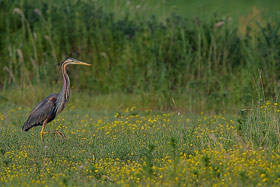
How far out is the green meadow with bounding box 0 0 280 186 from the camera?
8391mm

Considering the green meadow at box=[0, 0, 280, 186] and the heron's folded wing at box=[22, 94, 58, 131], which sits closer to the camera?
the green meadow at box=[0, 0, 280, 186]

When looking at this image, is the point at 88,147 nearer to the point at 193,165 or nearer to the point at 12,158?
the point at 12,158

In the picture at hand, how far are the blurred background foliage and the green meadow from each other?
29mm

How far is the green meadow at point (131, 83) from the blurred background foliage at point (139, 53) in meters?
0.03

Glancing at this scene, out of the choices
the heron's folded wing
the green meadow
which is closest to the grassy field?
the green meadow

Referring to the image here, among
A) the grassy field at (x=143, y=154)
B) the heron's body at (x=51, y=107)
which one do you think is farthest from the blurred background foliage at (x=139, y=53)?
the heron's body at (x=51, y=107)

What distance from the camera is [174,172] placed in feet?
22.6

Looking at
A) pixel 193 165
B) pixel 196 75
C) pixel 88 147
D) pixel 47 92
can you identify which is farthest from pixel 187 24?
pixel 193 165

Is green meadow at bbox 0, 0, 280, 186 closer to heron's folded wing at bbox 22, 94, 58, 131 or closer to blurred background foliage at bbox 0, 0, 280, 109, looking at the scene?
blurred background foliage at bbox 0, 0, 280, 109

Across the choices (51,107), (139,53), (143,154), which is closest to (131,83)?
(139,53)

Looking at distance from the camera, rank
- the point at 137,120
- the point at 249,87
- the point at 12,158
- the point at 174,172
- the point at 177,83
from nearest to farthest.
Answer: the point at 174,172
the point at 12,158
the point at 137,120
the point at 249,87
the point at 177,83

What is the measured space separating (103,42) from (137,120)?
413cm

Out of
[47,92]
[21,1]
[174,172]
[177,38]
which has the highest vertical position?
[21,1]

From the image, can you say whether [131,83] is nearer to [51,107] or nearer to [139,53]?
[139,53]
